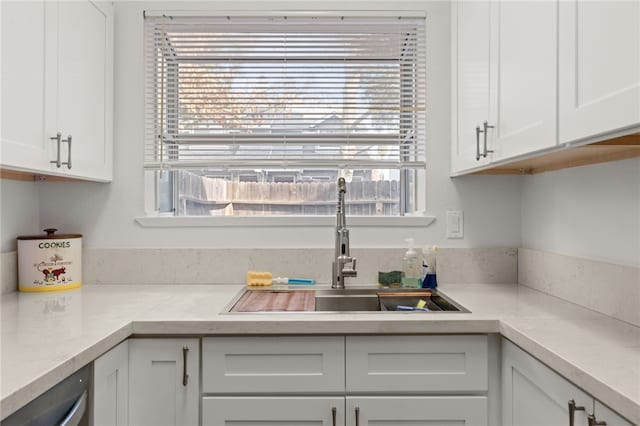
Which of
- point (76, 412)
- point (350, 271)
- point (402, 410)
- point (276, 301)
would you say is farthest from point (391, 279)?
point (76, 412)

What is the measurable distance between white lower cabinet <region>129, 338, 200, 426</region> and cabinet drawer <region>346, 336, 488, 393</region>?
505mm

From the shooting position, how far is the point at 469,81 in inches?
70.1

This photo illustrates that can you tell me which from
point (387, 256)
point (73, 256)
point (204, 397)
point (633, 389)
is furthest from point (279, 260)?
point (633, 389)

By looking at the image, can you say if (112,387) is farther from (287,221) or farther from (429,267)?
(429,267)

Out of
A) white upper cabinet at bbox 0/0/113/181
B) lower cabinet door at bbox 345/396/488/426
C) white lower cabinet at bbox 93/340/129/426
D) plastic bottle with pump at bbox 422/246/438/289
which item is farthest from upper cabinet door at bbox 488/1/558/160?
white upper cabinet at bbox 0/0/113/181

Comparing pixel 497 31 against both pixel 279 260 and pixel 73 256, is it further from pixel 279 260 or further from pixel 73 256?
pixel 73 256

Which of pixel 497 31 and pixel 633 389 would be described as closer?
pixel 633 389

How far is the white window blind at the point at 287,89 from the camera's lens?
212cm

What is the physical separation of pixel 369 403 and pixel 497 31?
1.31 meters

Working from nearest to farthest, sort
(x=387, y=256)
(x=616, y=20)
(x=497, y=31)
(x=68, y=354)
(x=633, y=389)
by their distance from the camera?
(x=633, y=389), (x=616, y=20), (x=68, y=354), (x=497, y=31), (x=387, y=256)

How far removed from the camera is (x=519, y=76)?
53.4 inches

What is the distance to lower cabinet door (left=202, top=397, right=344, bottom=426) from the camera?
1404mm

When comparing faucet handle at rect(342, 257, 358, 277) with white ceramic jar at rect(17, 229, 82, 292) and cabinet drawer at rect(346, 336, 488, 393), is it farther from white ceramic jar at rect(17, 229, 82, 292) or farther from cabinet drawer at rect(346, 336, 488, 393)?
white ceramic jar at rect(17, 229, 82, 292)

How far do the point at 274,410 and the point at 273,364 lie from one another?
141mm
